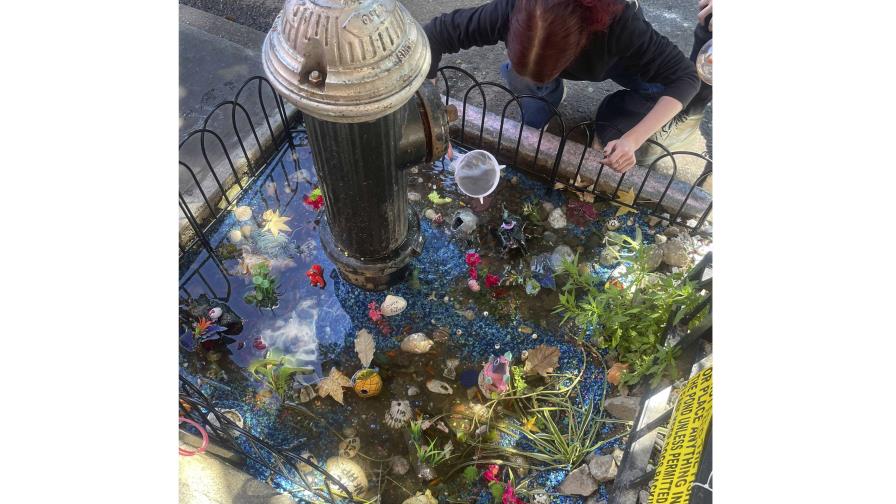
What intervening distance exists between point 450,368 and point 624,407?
78 centimetres

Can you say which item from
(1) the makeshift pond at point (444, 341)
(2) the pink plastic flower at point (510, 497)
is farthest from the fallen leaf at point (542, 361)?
(2) the pink plastic flower at point (510, 497)

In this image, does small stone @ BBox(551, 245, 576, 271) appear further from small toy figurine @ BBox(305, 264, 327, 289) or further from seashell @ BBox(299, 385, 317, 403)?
seashell @ BBox(299, 385, 317, 403)

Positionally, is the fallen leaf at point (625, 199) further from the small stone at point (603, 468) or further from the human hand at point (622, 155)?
the small stone at point (603, 468)

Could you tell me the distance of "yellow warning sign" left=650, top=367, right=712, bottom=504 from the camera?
177 centimetres

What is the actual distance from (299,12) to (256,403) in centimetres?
176

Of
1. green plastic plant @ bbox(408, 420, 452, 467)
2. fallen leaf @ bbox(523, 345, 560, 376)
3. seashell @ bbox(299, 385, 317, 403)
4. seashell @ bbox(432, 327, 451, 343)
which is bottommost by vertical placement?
seashell @ bbox(299, 385, 317, 403)

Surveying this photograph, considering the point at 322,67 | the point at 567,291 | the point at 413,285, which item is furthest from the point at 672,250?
the point at 322,67

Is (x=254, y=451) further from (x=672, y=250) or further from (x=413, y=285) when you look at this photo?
(x=672, y=250)

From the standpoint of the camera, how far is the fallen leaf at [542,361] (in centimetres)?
272

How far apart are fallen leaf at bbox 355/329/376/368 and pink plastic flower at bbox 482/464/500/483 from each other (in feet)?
2.32

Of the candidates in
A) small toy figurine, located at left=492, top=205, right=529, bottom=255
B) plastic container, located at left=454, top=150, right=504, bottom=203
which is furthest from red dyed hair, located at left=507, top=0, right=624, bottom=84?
small toy figurine, located at left=492, top=205, right=529, bottom=255

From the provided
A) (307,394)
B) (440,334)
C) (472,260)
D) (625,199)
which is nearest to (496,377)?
(440,334)

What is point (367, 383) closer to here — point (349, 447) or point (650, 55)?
point (349, 447)

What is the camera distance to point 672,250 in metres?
3.05
